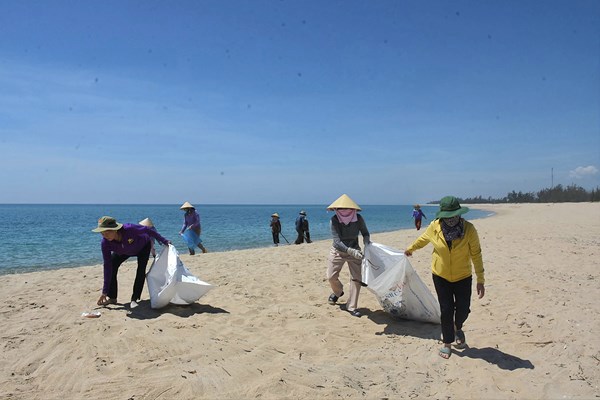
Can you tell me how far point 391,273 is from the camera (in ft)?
15.9

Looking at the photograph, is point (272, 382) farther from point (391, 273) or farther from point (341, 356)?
point (391, 273)

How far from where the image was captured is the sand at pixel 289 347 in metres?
3.19

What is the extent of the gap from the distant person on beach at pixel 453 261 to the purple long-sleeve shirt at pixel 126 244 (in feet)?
12.4

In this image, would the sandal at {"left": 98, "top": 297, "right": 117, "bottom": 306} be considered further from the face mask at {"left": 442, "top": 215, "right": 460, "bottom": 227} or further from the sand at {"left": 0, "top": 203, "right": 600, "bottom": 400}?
the face mask at {"left": 442, "top": 215, "right": 460, "bottom": 227}

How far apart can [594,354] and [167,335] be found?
4.36 metres

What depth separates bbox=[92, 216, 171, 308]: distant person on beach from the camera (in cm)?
521

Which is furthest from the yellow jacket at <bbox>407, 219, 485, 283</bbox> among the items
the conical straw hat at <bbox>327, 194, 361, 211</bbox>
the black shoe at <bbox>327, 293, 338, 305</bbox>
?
the black shoe at <bbox>327, 293, 338, 305</bbox>

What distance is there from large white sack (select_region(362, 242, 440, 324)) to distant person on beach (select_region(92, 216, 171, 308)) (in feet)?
9.97

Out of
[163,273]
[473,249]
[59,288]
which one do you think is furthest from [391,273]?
[59,288]

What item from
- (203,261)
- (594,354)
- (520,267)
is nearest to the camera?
(594,354)

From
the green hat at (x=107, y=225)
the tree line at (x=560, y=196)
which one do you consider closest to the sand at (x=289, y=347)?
the green hat at (x=107, y=225)

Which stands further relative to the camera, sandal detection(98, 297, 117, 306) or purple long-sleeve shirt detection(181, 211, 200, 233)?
purple long-sleeve shirt detection(181, 211, 200, 233)

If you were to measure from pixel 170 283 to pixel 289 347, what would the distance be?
2.12 metres

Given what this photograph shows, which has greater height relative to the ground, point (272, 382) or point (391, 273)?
point (391, 273)
